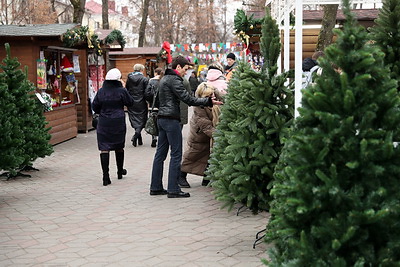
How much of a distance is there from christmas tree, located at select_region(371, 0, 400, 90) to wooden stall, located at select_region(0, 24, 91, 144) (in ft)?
35.7

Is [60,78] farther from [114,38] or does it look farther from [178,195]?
[178,195]

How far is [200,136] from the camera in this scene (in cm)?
945

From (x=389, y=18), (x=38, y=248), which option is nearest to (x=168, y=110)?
(x=38, y=248)

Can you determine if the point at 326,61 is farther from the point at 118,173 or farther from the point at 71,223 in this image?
the point at 118,173

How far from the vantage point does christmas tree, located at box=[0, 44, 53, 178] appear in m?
9.00

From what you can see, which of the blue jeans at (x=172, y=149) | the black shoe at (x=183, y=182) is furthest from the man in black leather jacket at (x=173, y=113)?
the black shoe at (x=183, y=182)

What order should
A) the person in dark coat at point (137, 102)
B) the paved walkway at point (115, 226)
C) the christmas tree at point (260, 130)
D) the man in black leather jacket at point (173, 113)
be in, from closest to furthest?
the christmas tree at point (260, 130) → the paved walkway at point (115, 226) → the man in black leather jacket at point (173, 113) → the person in dark coat at point (137, 102)

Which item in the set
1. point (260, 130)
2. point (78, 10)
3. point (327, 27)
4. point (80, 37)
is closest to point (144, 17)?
point (78, 10)

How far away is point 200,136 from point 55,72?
8.16m

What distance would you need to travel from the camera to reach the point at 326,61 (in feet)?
11.2

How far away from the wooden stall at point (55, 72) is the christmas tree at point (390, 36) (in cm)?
1087

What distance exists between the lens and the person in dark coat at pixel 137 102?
15.3 metres

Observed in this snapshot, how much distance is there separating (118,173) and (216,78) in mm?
2360

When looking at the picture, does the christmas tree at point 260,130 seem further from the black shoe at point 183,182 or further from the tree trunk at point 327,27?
the tree trunk at point 327,27
